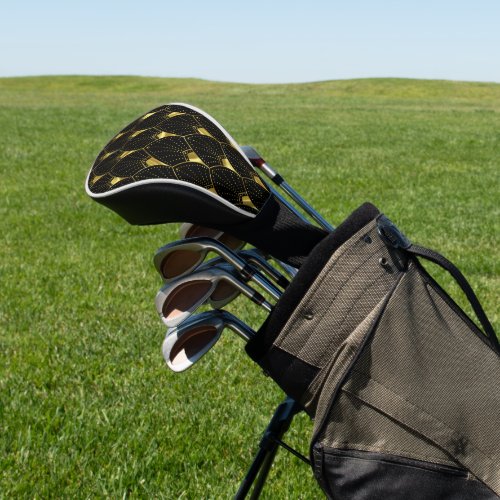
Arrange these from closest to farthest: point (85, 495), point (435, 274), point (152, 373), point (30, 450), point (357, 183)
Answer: point (85, 495), point (30, 450), point (152, 373), point (435, 274), point (357, 183)

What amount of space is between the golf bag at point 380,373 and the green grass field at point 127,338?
152 centimetres

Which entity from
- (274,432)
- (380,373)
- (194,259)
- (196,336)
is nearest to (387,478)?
(380,373)

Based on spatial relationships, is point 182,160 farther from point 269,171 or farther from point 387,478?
point 387,478

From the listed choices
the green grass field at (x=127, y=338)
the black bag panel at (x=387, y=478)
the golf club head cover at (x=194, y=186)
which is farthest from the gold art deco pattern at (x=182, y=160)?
the green grass field at (x=127, y=338)

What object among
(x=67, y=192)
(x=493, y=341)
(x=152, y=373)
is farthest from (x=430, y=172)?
(x=493, y=341)

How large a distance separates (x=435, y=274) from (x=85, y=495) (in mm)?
3776

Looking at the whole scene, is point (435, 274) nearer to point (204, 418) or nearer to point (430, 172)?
point (204, 418)

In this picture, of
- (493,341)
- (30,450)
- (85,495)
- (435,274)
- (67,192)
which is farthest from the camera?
(67,192)

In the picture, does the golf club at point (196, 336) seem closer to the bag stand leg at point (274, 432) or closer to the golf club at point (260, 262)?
the golf club at point (260, 262)

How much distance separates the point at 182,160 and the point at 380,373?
59 cm

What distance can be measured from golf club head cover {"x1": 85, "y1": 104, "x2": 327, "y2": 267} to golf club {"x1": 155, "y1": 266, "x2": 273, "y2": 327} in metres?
0.10

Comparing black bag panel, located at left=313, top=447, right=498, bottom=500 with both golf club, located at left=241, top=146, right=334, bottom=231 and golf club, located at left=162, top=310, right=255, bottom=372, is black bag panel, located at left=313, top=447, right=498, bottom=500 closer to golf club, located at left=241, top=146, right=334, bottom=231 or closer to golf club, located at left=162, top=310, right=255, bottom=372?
golf club, located at left=162, top=310, right=255, bottom=372

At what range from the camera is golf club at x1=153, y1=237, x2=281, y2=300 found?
181 cm

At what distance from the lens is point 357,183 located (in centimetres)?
1122
